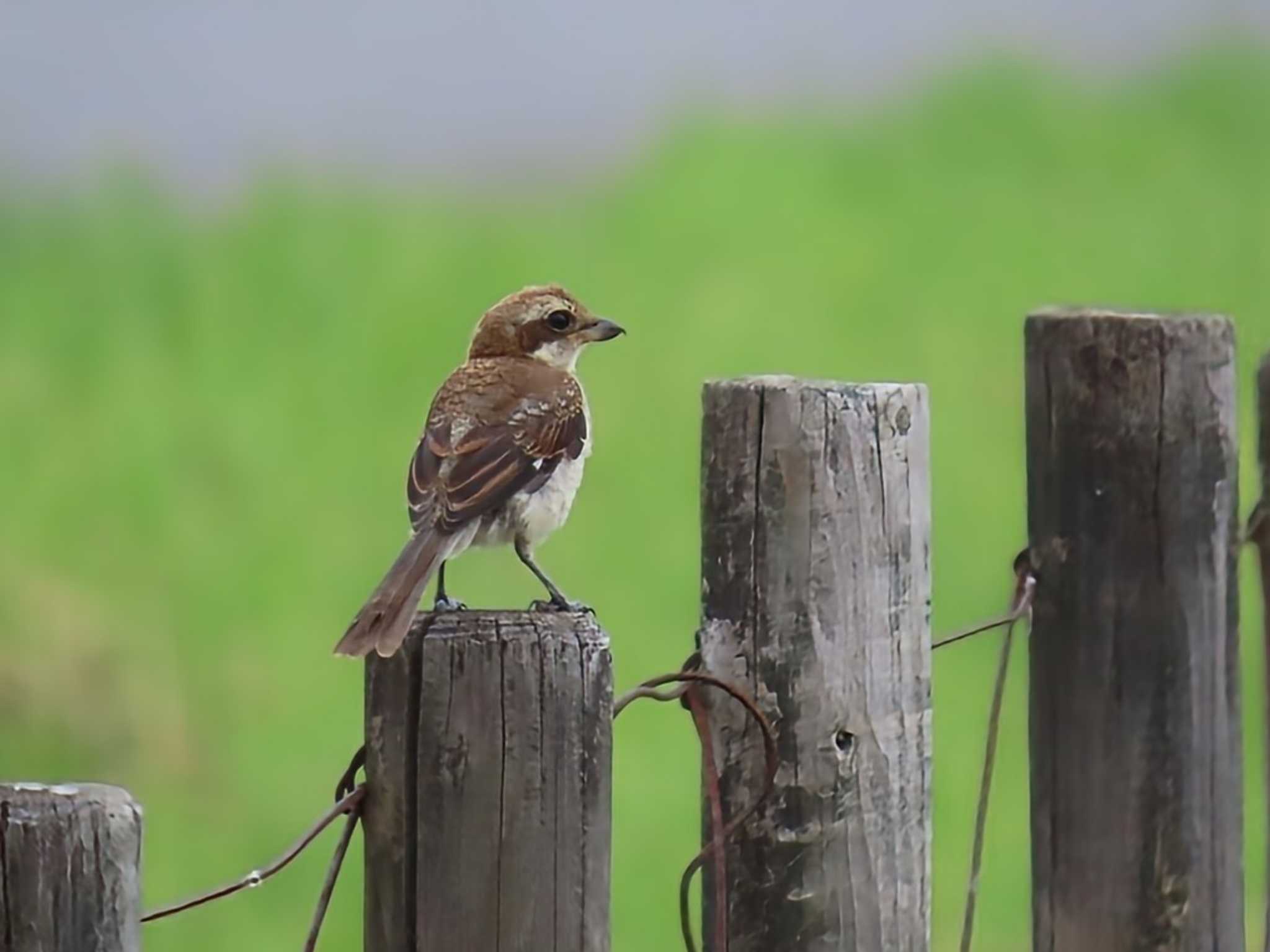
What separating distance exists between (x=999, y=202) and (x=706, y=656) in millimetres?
3412

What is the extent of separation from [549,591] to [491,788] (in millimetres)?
1365

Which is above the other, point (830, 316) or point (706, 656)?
point (830, 316)

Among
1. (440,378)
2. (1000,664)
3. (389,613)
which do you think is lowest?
(1000,664)

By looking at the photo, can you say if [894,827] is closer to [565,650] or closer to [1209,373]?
[565,650]

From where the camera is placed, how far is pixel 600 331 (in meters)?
3.66

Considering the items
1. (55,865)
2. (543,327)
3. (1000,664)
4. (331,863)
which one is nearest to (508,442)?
(543,327)

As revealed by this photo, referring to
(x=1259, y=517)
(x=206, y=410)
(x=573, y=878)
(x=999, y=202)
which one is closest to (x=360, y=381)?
(x=206, y=410)

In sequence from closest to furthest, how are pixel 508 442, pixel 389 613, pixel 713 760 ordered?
pixel 389 613 < pixel 713 760 < pixel 508 442

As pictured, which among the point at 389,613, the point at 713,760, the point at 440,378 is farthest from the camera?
the point at 440,378

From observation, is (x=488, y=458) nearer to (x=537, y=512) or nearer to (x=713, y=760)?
(x=537, y=512)

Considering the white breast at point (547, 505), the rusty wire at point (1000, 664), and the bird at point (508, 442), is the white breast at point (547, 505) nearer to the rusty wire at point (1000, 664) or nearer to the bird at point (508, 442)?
the bird at point (508, 442)

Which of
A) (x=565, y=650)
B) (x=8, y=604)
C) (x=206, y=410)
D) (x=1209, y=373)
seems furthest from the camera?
(x=206, y=410)

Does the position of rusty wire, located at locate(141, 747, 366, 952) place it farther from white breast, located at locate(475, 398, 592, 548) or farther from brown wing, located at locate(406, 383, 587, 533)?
white breast, located at locate(475, 398, 592, 548)

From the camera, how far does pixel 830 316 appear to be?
501cm
